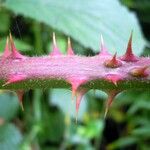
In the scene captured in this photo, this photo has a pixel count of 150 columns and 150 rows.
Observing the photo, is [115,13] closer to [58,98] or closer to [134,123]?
[58,98]

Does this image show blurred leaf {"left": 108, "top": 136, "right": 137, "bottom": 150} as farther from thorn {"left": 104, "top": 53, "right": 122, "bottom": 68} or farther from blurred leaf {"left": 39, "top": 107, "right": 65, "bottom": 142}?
thorn {"left": 104, "top": 53, "right": 122, "bottom": 68}

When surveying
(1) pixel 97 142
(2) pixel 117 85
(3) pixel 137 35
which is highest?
(2) pixel 117 85

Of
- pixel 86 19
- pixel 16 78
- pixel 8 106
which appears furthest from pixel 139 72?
pixel 8 106

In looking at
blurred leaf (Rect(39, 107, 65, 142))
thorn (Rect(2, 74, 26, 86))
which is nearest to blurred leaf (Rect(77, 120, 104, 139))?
blurred leaf (Rect(39, 107, 65, 142))

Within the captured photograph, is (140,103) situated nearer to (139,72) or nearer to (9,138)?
(9,138)

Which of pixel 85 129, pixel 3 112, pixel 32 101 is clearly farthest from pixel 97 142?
pixel 3 112

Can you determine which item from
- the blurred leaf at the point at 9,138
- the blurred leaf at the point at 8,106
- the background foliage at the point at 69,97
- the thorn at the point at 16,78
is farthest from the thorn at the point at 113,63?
the blurred leaf at the point at 8,106
